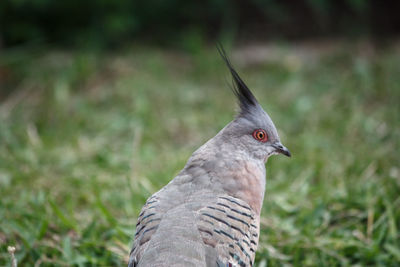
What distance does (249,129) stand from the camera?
2.89 meters

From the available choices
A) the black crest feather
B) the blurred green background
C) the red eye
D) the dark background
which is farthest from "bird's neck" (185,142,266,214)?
the dark background

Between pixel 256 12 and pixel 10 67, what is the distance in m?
4.57

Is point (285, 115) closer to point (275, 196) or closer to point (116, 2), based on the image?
point (275, 196)

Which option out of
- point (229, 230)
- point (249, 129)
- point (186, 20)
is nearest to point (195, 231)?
point (229, 230)

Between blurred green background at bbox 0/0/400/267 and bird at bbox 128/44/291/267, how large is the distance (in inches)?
30.9

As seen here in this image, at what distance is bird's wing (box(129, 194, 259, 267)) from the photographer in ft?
7.29

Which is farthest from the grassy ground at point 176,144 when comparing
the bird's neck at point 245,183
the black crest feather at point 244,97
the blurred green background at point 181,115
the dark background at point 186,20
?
the black crest feather at point 244,97

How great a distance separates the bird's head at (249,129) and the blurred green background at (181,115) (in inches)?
33.3

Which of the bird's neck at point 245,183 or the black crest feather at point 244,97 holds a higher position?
the black crest feather at point 244,97

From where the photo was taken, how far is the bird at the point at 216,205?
227 cm

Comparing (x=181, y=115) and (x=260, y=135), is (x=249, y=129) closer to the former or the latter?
(x=260, y=135)

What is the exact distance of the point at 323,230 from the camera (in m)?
3.59

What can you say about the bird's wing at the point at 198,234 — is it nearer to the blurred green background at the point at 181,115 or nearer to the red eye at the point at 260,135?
the red eye at the point at 260,135

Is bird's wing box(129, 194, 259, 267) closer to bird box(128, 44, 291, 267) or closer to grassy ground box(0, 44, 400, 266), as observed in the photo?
bird box(128, 44, 291, 267)
